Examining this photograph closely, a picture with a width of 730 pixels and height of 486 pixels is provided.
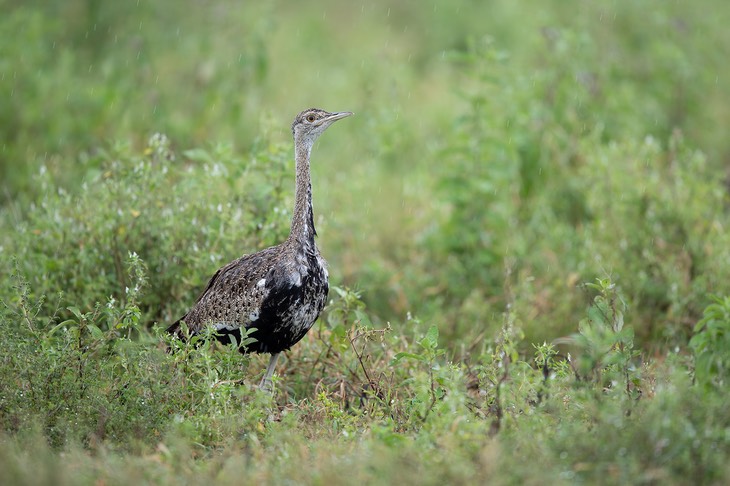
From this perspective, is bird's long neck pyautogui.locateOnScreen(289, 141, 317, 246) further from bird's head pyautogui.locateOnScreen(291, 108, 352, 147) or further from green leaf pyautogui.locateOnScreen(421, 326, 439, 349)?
green leaf pyautogui.locateOnScreen(421, 326, 439, 349)

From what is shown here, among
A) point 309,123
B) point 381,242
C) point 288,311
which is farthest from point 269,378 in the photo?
point 381,242

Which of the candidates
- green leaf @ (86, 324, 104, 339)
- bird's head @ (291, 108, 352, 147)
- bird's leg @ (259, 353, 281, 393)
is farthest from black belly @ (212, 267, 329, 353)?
bird's head @ (291, 108, 352, 147)

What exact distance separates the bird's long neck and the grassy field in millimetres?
733

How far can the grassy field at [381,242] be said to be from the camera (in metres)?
4.30

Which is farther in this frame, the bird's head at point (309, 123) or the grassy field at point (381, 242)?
the bird's head at point (309, 123)

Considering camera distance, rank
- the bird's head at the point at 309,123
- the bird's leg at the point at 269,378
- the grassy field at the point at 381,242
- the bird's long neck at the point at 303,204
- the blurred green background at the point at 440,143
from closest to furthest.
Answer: the grassy field at the point at 381,242, the bird's leg at the point at 269,378, the bird's long neck at the point at 303,204, the bird's head at the point at 309,123, the blurred green background at the point at 440,143

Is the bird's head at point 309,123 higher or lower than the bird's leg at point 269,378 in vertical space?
higher

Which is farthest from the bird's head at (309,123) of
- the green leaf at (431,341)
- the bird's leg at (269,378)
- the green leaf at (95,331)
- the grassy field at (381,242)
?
the green leaf at (95,331)

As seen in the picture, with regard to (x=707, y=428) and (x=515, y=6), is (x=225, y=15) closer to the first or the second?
(x=515, y=6)

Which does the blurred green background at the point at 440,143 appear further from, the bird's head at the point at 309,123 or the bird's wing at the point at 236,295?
the bird's head at the point at 309,123

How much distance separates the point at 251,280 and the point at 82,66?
6754 millimetres

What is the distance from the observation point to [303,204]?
18.7ft

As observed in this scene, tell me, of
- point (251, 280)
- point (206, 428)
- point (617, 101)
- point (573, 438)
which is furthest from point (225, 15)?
point (573, 438)

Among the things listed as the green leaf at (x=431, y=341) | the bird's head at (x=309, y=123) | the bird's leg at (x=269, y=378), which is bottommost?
the bird's leg at (x=269, y=378)
